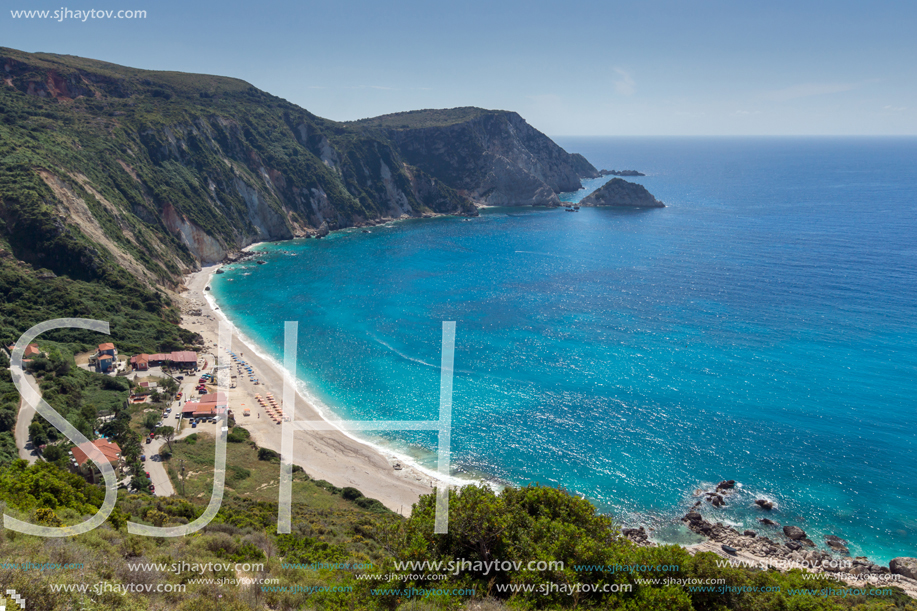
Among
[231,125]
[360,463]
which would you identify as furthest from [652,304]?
[231,125]

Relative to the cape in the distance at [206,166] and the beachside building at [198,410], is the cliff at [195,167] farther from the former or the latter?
the beachside building at [198,410]

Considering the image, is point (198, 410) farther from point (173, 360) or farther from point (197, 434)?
point (173, 360)

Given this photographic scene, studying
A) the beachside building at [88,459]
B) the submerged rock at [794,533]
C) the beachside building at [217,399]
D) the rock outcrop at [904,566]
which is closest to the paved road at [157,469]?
the beachside building at [88,459]

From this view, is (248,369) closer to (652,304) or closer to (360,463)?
(360,463)

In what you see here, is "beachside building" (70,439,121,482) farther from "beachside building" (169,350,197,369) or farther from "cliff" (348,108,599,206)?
"cliff" (348,108,599,206)

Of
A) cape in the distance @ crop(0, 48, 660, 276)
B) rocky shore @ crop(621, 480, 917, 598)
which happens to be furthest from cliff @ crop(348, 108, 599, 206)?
rocky shore @ crop(621, 480, 917, 598)
